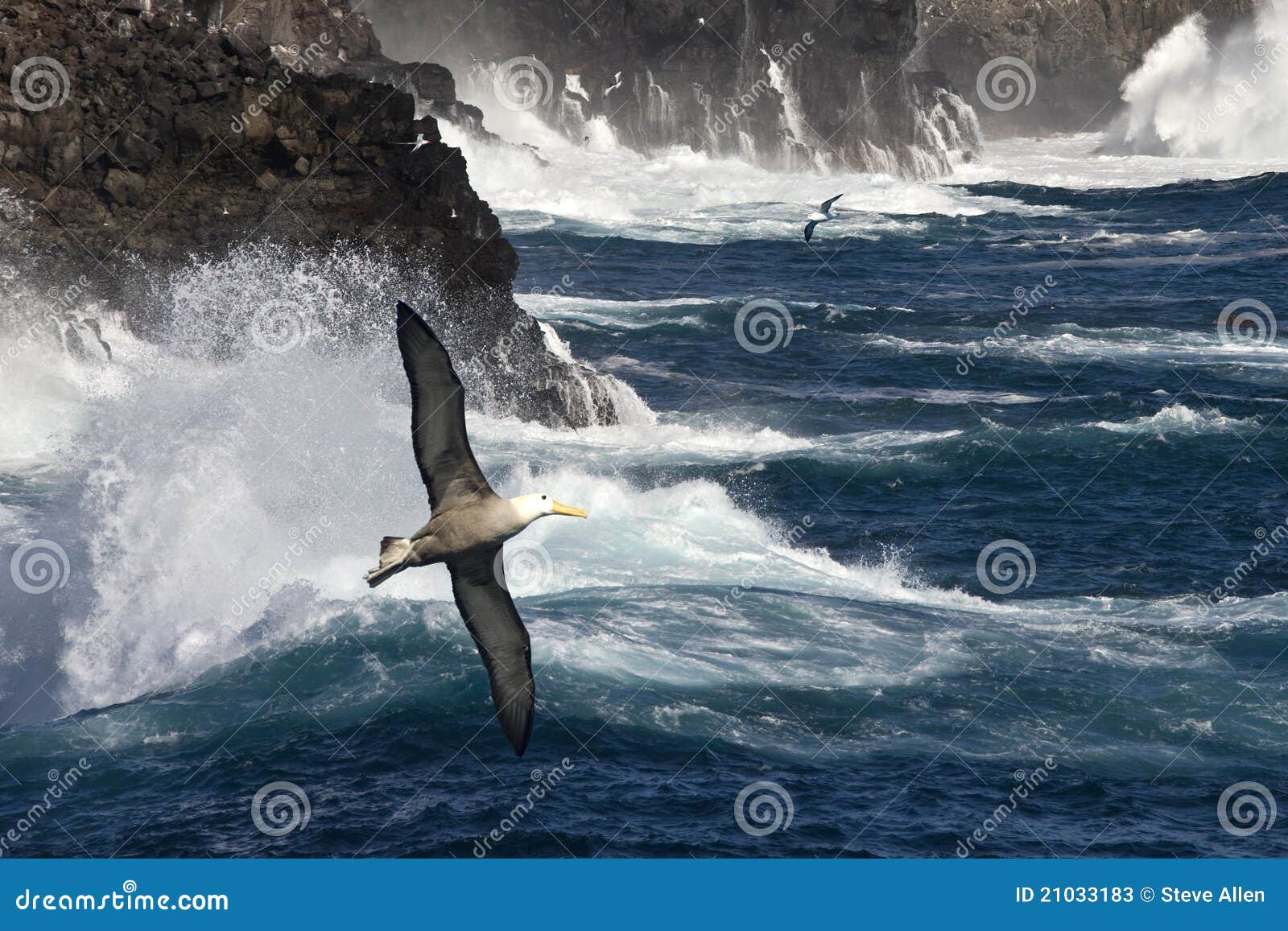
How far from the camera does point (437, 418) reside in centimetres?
1234

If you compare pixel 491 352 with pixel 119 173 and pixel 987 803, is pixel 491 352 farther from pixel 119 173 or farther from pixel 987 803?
pixel 987 803

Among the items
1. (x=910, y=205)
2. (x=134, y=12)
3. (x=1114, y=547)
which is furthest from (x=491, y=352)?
(x=910, y=205)

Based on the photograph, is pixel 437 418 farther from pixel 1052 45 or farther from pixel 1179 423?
pixel 1052 45

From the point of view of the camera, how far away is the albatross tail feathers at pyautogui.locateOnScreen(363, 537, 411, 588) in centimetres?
1216

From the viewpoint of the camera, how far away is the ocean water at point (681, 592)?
17.5 meters

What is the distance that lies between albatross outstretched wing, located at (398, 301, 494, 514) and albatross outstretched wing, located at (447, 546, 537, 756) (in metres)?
0.55

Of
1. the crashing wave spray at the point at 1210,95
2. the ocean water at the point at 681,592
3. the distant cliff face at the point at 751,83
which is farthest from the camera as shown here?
the crashing wave spray at the point at 1210,95

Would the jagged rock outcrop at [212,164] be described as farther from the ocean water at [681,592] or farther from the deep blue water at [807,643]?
the deep blue water at [807,643]

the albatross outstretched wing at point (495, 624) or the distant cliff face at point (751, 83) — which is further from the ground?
the distant cliff face at point (751, 83)

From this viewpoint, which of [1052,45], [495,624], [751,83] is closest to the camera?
[495,624]

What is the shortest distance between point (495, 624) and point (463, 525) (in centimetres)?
110

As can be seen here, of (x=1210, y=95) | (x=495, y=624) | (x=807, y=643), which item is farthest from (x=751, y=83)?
(x=495, y=624)

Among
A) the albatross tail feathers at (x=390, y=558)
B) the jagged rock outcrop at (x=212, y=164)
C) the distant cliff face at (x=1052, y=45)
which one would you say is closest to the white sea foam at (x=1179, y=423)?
the jagged rock outcrop at (x=212, y=164)

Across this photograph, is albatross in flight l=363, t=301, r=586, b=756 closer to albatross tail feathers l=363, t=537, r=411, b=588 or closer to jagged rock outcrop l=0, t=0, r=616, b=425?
albatross tail feathers l=363, t=537, r=411, b=588
